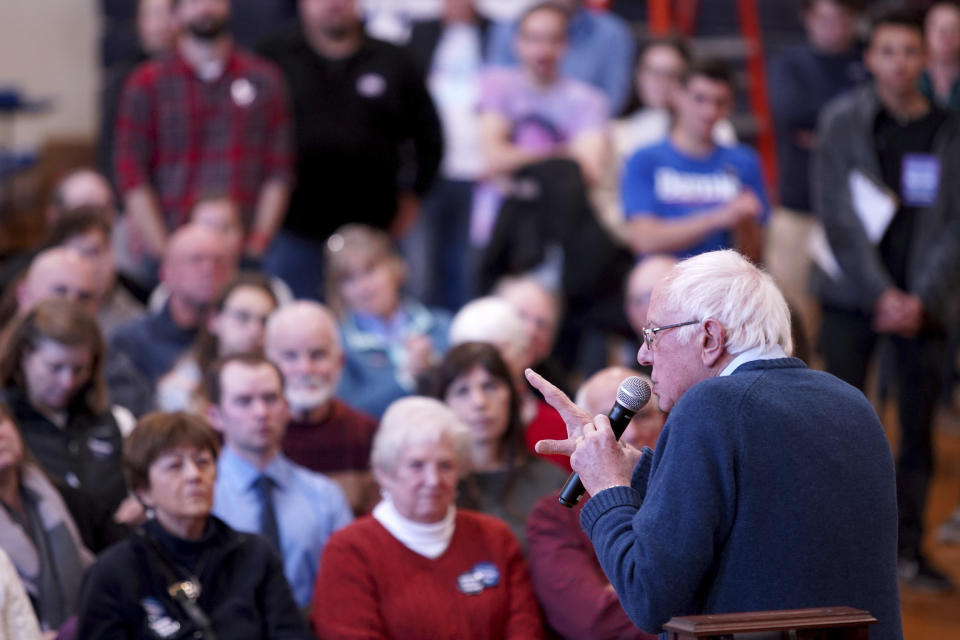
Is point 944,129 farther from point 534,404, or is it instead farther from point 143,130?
point 143,130

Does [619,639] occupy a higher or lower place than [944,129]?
lower

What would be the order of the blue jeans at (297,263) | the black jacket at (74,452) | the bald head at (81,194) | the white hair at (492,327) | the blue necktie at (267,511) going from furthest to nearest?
the blue jeans at (297,263) → the bald head at (81,194) → the white hair at (492,327) → the black jacket at (74,452) → the blue necktie at (267,511)

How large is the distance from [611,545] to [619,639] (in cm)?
95

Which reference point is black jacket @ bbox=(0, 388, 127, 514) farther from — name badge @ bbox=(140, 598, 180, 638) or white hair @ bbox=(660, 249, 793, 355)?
white hair @ bbox=(660, 249, 793, 355)

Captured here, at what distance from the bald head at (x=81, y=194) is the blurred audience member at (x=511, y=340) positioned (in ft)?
5.61

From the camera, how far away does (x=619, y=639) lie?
2793mm

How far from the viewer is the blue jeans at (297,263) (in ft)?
16.8

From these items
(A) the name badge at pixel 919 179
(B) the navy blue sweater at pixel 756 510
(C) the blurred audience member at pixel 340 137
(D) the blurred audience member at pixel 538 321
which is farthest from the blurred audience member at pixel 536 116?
(B) the navy blue sweater at pixel 756 510

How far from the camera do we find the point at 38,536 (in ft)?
9.85

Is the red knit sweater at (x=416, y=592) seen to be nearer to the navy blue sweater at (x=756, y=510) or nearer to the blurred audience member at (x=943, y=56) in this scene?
the navy blue sweater at (x=756, y=510)

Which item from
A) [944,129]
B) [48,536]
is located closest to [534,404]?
[48,536]

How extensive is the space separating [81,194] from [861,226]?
2745 mm

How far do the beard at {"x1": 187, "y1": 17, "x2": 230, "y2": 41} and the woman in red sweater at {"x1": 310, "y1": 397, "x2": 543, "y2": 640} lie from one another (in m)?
2.32

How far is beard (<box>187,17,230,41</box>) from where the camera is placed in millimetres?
4859
